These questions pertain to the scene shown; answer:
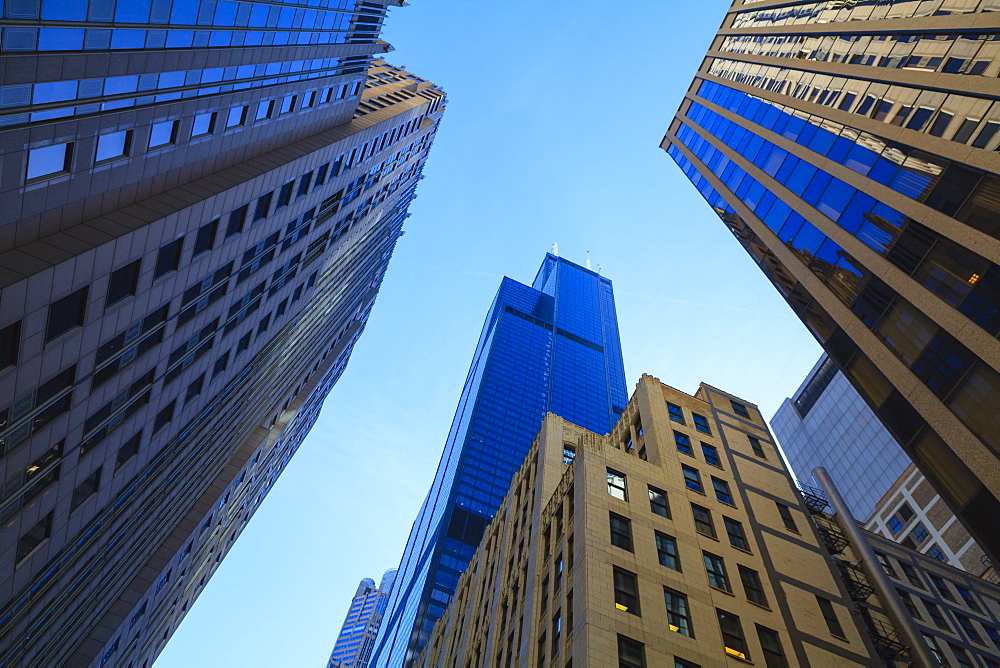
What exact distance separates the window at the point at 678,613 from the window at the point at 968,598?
1418 inches

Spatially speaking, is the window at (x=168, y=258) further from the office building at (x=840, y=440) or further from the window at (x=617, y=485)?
the office building at (x=840, y=440)

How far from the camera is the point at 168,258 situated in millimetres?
28625

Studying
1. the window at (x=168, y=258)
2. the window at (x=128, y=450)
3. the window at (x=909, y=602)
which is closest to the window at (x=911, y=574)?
the window at (x=909, y=602)

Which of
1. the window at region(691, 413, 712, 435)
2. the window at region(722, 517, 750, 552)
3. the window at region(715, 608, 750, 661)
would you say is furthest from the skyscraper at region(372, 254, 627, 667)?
the window at region(715, 608, 750, 661)

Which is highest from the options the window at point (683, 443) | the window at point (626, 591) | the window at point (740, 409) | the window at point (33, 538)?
the window at point (740, 409)

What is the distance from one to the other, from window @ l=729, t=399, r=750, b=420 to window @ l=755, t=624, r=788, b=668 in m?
22.6

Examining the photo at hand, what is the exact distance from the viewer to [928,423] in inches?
864

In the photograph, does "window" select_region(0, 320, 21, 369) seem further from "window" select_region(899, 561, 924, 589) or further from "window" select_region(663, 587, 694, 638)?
"window" select_region(899, 561, 924, 589)

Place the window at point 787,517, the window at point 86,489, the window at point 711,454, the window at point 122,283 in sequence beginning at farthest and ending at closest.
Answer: the window at point 711,454, the window at point 787,517, the window at point 86,489, the window at point 122,283

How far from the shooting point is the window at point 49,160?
2058 centimetres

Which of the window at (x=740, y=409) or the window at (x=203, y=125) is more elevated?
the window at (x=203, y=125)

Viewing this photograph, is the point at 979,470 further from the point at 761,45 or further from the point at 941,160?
the point at 761,45

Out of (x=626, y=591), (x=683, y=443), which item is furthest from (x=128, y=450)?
(x=683, y=443)

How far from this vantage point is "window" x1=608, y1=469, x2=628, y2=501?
35594 mm
